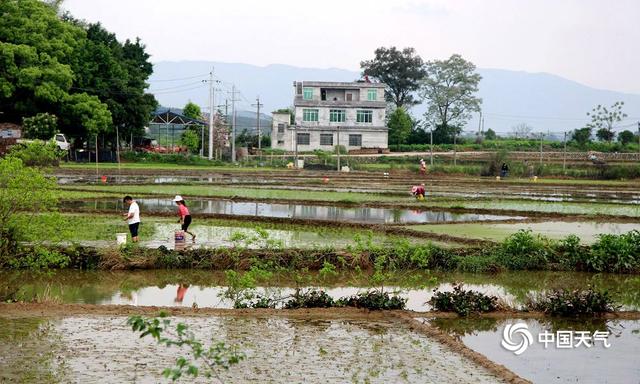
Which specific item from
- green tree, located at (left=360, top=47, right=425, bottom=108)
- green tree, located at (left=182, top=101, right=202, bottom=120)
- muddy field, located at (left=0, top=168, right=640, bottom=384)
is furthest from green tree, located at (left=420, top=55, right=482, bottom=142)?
muddy field, located at (left=0, top=168, right=640, bottom=384)

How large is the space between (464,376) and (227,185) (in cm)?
3660

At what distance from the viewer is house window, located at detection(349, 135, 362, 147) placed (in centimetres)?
8944

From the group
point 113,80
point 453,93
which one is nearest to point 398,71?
point 453,93

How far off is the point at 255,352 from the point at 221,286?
5738 mm

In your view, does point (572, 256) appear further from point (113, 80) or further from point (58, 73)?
point (113, 80)

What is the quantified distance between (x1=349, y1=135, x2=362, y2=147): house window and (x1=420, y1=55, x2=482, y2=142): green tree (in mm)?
15339

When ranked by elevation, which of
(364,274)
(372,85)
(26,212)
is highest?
(372,85)

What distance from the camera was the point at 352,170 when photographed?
6719cm

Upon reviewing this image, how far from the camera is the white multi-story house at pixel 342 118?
3499 inches

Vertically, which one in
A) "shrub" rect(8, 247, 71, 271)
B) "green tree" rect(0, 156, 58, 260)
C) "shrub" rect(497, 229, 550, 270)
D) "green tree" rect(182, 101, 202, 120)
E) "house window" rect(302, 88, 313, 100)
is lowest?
"shrub" rect(497, 229, 550, 270)

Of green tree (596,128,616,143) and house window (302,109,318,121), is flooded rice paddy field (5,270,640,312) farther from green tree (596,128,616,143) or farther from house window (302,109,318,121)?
green tree (596,128,616,143)

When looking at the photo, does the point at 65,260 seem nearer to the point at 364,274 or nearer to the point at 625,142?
the point at 364,274

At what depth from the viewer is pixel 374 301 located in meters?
15.4

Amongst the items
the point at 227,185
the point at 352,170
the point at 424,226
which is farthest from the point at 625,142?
the point at 424,226
